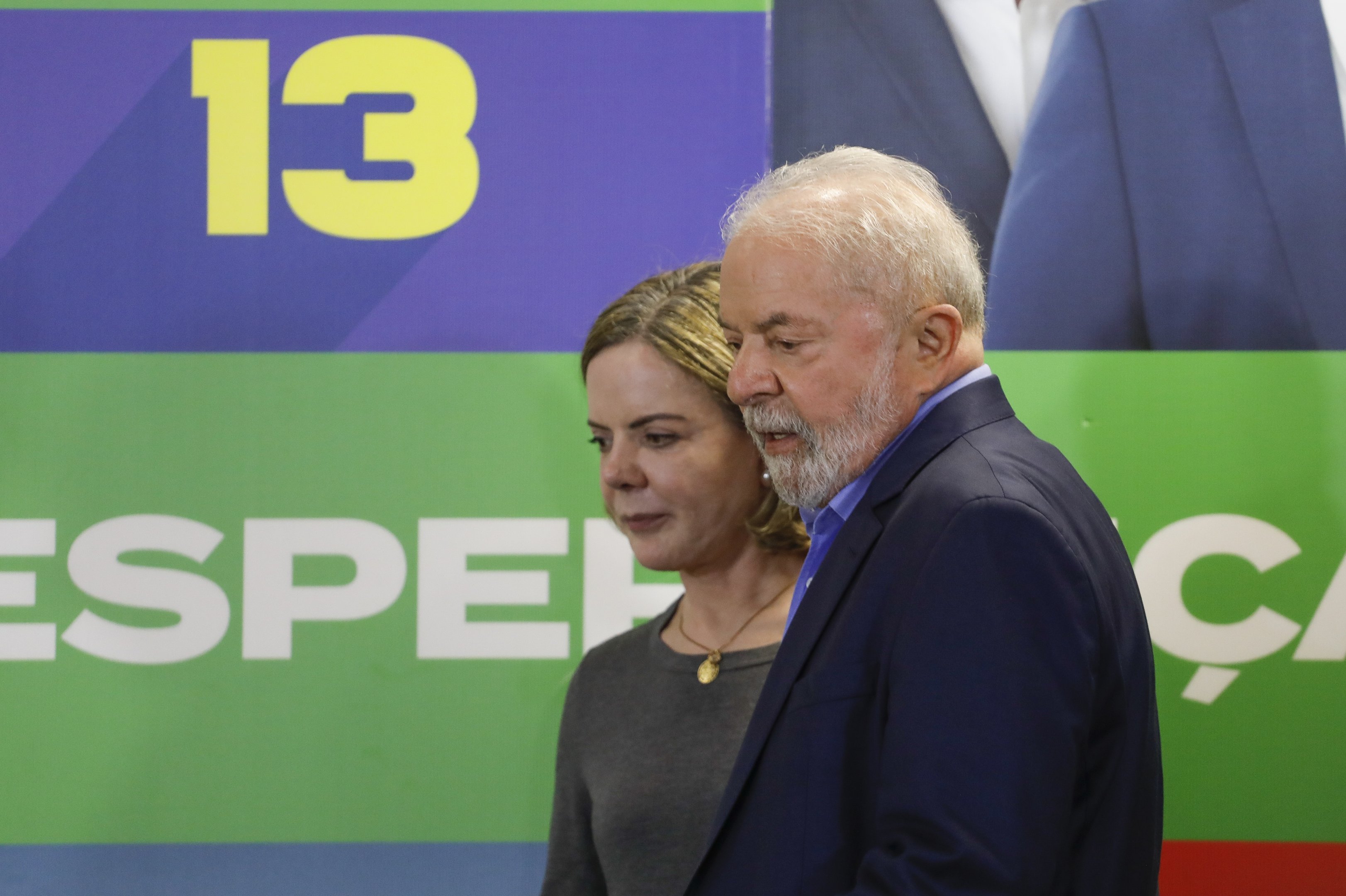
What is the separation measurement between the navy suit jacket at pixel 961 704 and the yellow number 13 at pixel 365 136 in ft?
4.37

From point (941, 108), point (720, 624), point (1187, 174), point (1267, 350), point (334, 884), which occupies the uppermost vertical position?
point (941, 108)

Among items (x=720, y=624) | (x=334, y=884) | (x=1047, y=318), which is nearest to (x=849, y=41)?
(x=1047, y=318)

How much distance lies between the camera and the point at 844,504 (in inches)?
42.6

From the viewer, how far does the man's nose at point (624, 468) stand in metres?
1.48

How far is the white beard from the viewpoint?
1.01m

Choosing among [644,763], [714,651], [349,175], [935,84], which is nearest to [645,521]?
[714,651]

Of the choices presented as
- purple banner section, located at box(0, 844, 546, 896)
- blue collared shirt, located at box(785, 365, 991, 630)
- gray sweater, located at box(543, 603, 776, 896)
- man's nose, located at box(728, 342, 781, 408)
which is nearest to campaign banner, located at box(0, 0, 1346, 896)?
purple banner section, located at box(0, 844, 546, 896)

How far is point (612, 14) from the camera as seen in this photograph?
208cm

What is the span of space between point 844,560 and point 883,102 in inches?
52.5

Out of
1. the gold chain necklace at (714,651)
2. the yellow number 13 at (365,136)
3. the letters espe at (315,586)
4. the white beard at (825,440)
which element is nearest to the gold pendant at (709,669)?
the gold chain necklace at (714,651)

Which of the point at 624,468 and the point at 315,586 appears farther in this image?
the point at 315,586

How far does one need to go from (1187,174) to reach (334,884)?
79.2 inches

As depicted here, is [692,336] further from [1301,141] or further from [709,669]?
[1301,141]

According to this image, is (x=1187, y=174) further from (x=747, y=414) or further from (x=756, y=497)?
(x=747, y=414)
